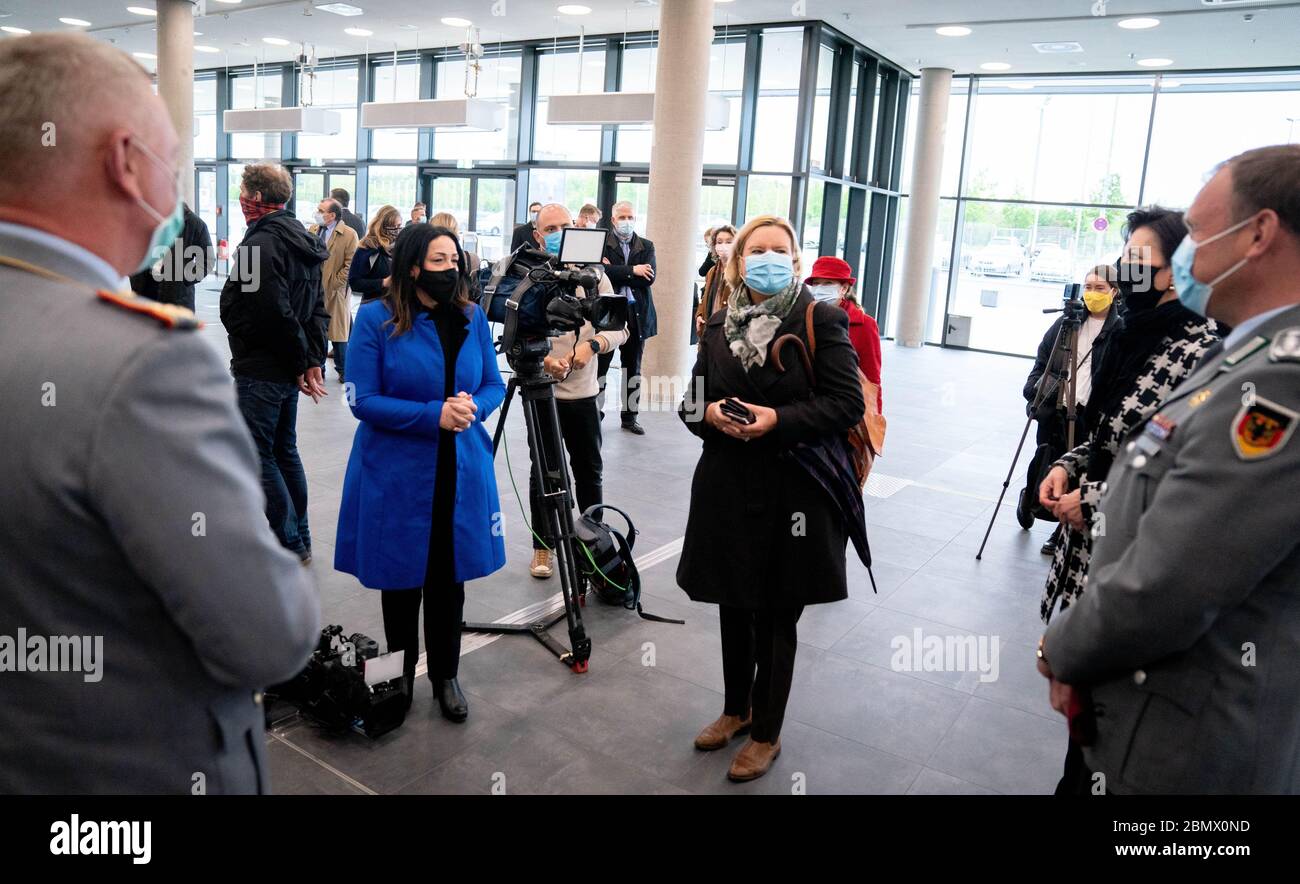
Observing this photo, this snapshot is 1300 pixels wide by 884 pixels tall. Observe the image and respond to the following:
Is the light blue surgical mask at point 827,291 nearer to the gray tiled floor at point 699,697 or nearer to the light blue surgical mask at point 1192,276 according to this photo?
the gray tiled floor at point 699,697

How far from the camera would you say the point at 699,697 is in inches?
130

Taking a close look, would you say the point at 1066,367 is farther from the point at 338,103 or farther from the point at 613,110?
the point at 338,103

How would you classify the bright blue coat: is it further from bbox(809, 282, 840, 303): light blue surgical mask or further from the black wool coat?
bbox(809, 282, 840, 303): light blue surgical mask

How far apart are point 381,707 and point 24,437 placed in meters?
2.15

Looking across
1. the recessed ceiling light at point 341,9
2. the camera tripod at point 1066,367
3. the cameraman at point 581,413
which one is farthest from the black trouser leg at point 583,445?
the recessed ceiling light at point 341,9

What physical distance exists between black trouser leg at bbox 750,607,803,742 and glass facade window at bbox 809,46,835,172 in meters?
10.7

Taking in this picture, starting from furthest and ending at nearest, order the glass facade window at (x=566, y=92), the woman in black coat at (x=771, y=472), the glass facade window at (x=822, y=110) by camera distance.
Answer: the glass facade window at (x=566, y=92) → the glass facade window at (x=822, y=110) → the woman in black coat at (x=771, y=472)

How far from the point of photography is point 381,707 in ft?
9.46

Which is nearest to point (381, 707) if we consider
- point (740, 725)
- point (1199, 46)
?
point (740, 725)

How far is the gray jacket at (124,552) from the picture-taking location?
3.02 feet

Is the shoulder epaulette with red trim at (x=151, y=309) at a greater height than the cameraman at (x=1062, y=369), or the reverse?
the shoulder epaulette with red trim at (x=151, y=309)

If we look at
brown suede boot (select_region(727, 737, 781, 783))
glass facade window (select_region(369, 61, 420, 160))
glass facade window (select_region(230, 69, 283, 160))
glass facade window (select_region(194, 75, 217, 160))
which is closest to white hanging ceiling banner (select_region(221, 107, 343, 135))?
glass facade window (select_region(369, 61, 420, 160))
